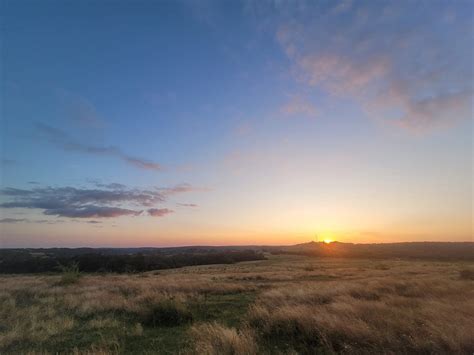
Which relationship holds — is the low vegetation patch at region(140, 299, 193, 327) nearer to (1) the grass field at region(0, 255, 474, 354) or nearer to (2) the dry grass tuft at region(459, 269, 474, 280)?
(1) the grass field at region(0, 255, 474, 354)

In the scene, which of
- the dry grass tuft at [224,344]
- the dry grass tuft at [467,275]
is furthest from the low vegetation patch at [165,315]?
the dry grass tuft at [467,275]

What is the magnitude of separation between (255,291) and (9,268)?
2835 inches

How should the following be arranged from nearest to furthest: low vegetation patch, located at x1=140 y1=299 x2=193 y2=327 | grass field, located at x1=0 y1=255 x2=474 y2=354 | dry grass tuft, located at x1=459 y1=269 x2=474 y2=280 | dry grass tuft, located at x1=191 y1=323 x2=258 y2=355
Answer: dry grass tuft, located at x1=191 y1=323 x2=258 y2=355 < grass field, located at x1=0 y1=255 x2=474 y2=354 < low vegetation patch, located at x1=140 y1=299 x2=193 y2=327 < dry grass tuft, located at x1=459 y1=269 x2=474 y2=280

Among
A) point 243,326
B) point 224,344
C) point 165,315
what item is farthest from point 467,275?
point 224,344

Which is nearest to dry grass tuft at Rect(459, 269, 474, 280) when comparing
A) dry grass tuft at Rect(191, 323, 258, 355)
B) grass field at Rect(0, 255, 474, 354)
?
grass field at Rect(0, 255, 474, 354)

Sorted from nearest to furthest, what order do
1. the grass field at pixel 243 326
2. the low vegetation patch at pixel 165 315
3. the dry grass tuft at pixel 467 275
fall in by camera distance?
the grass field at pixel 243 326 < the low vegetation patch at pixel 165 315 < the dry grass tuft at pixel 467 275

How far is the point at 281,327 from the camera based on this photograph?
927 centimetres

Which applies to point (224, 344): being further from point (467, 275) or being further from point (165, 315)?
point (467, 275)

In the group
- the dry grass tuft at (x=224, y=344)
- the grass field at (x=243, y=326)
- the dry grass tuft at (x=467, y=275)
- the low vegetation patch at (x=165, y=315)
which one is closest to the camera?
the dry grass tuft at (x=224, y=344)

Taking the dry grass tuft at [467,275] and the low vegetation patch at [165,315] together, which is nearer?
the low vegetation patch at [165,315]

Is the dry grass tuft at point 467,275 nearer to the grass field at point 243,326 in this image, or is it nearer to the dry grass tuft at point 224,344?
the grass field at point 243,326

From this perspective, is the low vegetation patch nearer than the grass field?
No

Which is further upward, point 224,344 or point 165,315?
point 224,344

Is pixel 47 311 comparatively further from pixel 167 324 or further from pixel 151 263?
pixel 151 263
